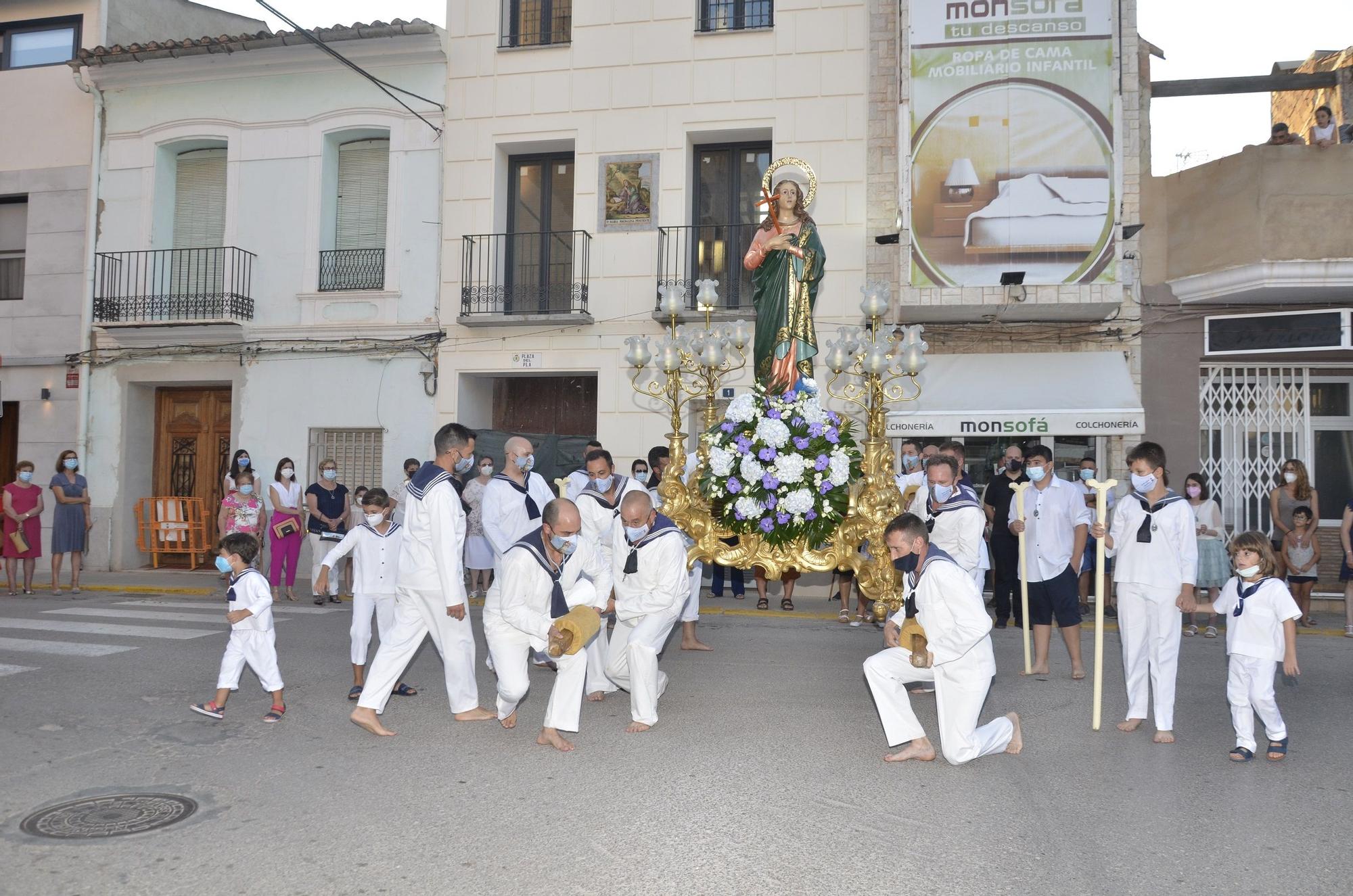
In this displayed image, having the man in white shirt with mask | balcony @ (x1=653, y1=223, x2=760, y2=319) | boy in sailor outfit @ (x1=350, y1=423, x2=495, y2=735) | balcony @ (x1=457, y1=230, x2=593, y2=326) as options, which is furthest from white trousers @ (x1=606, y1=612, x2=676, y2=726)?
balcony @ (x1=457, y1=230, x2=593, y2=326)

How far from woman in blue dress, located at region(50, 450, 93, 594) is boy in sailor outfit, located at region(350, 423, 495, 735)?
370 inches

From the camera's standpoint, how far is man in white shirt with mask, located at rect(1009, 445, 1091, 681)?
340 inches

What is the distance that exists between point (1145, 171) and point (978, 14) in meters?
3.14

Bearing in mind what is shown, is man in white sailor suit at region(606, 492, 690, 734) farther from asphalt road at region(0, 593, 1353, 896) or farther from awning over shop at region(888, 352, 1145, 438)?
awning over shop at region(888, 352, 1145, 438)

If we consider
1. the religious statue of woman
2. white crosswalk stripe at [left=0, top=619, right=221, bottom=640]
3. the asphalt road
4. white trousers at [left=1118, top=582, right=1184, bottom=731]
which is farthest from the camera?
white crosswalk stripe at [left=0, top=619, right=221, bottom=640]

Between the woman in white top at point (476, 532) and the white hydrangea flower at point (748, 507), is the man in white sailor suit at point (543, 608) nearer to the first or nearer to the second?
the white hydrangea flower at point (748, 507)

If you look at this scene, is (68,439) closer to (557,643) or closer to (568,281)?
(568,281)

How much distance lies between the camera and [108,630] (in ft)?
34.8

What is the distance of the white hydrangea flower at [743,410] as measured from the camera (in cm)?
856

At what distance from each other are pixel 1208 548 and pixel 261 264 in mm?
14394

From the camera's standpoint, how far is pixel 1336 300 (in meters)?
13.8

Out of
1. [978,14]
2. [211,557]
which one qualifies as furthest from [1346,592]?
[211,557]

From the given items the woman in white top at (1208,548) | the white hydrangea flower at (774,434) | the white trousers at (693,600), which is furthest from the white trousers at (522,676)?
the woman in white top at (1208,548)

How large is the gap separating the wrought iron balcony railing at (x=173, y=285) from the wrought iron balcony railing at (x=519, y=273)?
12.3 feet
